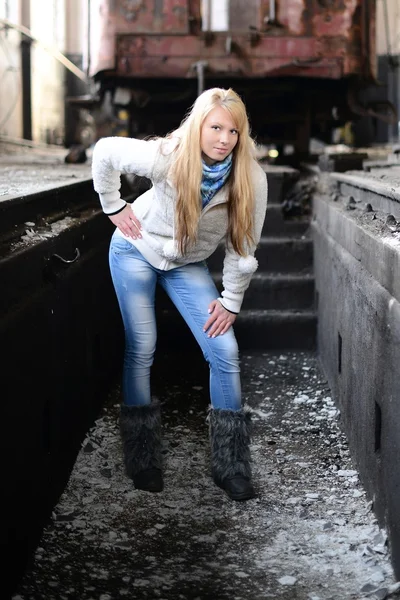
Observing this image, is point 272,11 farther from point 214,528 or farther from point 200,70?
point 214,528

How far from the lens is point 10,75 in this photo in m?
14.2

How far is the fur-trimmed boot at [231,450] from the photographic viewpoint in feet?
12.2

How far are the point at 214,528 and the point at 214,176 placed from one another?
1377 mm

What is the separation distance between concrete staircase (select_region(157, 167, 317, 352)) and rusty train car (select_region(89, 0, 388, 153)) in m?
2.33

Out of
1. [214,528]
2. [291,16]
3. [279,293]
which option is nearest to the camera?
[214,528]

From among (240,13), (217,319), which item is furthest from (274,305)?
(240,13)

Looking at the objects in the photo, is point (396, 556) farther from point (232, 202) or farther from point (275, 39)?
point (275, 39)

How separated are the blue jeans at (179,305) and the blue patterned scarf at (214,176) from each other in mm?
403

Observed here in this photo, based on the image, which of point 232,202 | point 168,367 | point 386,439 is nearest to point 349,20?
point 168,367

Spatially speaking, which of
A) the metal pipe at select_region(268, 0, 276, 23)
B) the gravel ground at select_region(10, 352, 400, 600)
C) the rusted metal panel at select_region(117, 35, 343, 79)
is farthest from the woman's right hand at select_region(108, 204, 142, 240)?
the metal pipe at select_region(268, 0, 276, 23)

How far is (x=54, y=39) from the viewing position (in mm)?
18250

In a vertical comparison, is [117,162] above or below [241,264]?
above

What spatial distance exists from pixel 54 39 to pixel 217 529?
16391mm

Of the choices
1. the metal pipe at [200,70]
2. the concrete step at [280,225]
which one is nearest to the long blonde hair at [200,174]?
the concrete step at [280,225]
